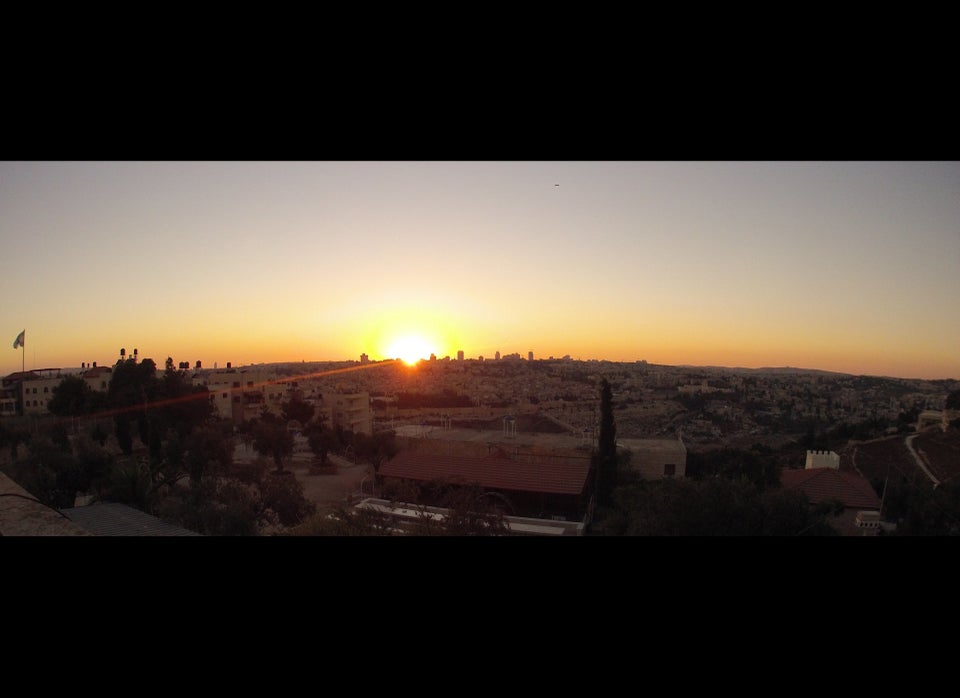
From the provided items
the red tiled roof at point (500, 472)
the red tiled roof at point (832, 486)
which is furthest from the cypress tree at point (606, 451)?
the red tiled roof at point (832, 486)

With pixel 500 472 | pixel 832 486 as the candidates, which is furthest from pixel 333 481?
pixel 832 486

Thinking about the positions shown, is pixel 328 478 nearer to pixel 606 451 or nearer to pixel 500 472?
pixel 500 472

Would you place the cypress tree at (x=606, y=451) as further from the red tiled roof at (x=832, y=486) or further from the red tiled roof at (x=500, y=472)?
the red tiled roof at (x=832, y=486)

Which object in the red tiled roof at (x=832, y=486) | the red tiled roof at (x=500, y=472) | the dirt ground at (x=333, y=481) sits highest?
the red tiled roof at (x=832, y=486)

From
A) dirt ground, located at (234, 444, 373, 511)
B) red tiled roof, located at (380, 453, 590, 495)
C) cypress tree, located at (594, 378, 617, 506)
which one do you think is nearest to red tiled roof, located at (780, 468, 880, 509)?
cypress tree, located at (594, 378, 617, 506)
